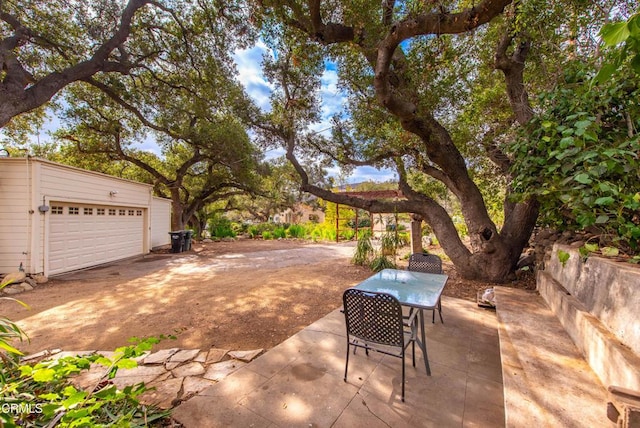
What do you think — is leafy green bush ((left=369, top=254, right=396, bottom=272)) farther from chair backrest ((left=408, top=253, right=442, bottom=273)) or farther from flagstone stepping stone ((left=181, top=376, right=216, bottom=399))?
flagstone stepping stone ((left=181, top=376, right=216, bottom=399))

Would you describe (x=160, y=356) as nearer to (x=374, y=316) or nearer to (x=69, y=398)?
(x=69, y=398)

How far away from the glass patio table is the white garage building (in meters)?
7.80

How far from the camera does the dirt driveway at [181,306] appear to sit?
10.2 feet

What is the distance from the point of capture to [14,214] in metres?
5.79

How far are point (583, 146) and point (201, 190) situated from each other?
50.2 feet

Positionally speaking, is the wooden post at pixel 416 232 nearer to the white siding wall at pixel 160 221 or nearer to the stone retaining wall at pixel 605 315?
the stone retaining wall at pixel 605 315

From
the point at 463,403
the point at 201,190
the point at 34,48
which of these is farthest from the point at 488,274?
the point at 201,190

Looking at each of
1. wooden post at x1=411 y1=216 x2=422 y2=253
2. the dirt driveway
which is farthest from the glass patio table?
wooden post at x1=411 y1=216 x2=422 y2=253

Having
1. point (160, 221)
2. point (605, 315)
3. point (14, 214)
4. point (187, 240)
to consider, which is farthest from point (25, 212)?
point (605, 315)

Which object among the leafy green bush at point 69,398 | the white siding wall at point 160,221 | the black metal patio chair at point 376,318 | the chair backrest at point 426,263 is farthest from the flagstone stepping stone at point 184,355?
the white siding wall at point 160,221

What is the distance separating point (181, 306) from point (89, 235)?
5742 millimetres

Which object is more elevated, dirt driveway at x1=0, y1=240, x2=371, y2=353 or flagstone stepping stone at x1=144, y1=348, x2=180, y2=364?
flagstone stepping stone at x1=144, y1=348, x2=180, y2=364

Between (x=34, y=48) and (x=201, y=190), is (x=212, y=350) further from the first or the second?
(x=201, y=190)

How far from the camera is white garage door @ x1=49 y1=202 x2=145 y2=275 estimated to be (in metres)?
6.51
